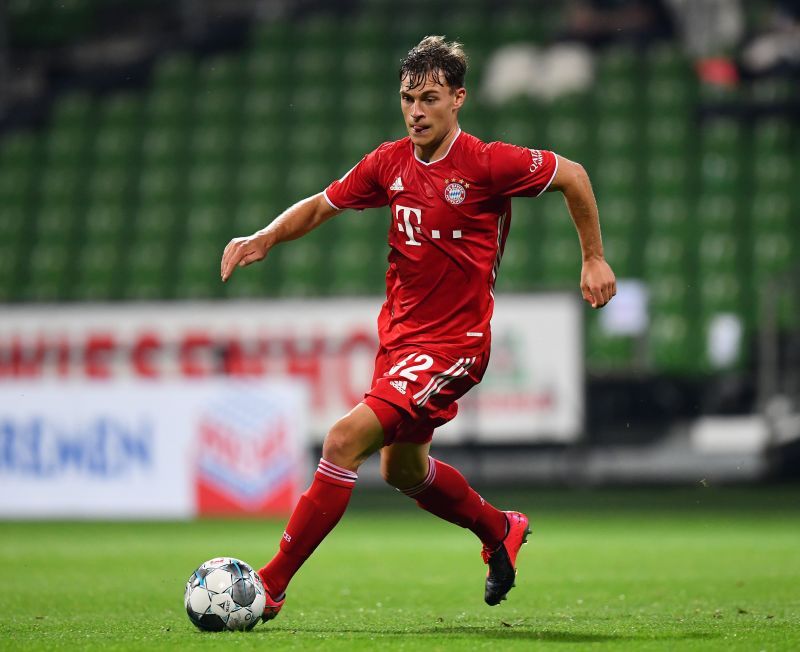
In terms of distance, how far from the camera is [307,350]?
14.0 metres

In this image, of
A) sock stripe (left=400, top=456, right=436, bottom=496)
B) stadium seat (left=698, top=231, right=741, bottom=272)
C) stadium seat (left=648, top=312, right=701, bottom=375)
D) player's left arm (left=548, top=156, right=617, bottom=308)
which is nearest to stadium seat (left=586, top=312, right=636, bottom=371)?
stadium seat (left=648, top=312, right=701, bottom=375)

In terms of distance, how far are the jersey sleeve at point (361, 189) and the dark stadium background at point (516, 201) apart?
816 centimetres

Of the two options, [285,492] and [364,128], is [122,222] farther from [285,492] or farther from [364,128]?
[285,492]

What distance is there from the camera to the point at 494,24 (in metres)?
19.1

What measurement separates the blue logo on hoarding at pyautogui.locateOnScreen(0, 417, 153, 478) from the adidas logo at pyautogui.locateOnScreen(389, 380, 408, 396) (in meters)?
7.39

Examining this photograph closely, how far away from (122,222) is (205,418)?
691 cm

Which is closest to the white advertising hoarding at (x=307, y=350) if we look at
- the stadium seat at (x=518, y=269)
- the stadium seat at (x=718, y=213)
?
the stadium seat at (x=518, y=269)

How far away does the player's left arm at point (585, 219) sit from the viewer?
4766 mm

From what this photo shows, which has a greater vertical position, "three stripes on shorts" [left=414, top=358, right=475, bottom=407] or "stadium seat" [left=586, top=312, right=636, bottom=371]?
"three stripes on shorts" [left=414, top=358, right=475, bottom=407]

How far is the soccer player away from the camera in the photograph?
4.70m

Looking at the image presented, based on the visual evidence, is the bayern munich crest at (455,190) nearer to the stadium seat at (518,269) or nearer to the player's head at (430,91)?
the player's head at (430,91)

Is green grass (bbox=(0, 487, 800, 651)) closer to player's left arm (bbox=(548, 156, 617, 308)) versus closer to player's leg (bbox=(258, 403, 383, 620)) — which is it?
player's leg (bbox=(258, 403, 383, 620))

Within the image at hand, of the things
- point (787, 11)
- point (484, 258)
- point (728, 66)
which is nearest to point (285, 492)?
point (484, 258)

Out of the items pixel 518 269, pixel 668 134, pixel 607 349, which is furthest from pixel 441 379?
pixel 668 134
